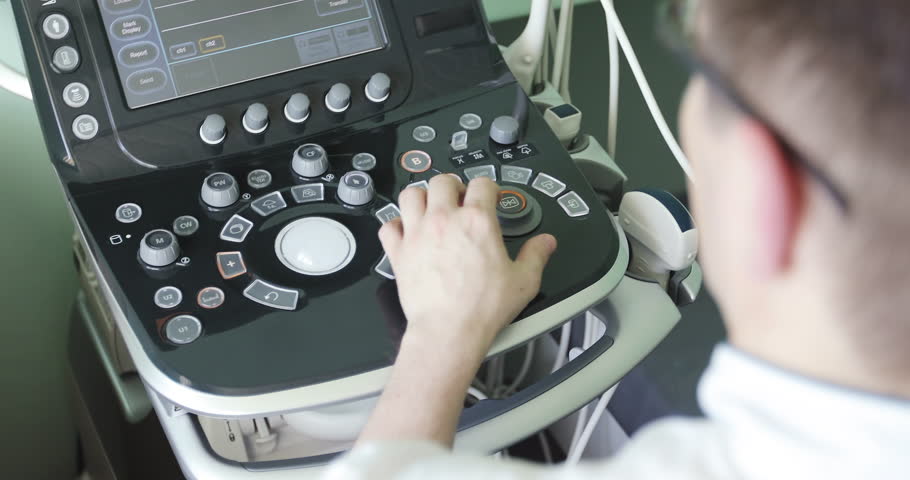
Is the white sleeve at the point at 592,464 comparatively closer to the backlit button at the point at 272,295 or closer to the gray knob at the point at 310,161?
the backlit button at the point at 272,295

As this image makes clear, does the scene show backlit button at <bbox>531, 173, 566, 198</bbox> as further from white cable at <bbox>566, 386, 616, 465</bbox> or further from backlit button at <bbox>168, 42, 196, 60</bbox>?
backlit button at <bbox>168, 42, 196, 60</bbox>

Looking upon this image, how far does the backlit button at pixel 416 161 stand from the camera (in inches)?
26.2

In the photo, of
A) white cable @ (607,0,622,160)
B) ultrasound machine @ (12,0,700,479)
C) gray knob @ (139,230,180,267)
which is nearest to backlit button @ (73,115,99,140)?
ultrasound machine @ (12,0,700,479)

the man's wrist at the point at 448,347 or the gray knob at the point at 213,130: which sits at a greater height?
the gray knob at the point at 213,130

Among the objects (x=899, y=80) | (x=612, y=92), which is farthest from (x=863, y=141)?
(x=612, y=92)

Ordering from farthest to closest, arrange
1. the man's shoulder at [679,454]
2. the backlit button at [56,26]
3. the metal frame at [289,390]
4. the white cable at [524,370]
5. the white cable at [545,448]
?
1. the white cable at [545,448]
2. the white cable at [524,370]
3. the backlit button at [56,26]
4. the metal frame at [289,390]
5. the man's shoulder at [679,454]

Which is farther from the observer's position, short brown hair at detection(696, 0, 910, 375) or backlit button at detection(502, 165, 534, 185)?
backlit button at detection(502, 165, 534, 185)

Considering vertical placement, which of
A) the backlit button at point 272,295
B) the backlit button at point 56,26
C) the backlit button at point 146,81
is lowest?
the backlit button at point 272,295

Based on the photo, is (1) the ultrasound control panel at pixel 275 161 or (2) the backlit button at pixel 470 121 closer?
(1) the ultrasound control panel at pixel 275 161

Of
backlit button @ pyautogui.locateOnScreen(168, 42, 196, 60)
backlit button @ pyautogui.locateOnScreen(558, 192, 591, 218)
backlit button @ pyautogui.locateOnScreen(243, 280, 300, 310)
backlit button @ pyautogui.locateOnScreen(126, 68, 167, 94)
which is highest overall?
backlit button @ pyautogui.locateOnScreen(168, 42, 196, 60)

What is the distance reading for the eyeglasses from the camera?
13.0 inches

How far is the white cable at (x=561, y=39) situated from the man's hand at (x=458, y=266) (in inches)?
11.0

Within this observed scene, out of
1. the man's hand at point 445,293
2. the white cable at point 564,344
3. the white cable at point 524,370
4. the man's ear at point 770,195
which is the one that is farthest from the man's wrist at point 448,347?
the white cable at point 524,370

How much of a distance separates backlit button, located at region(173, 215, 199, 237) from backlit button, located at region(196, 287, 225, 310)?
0.18 ft
